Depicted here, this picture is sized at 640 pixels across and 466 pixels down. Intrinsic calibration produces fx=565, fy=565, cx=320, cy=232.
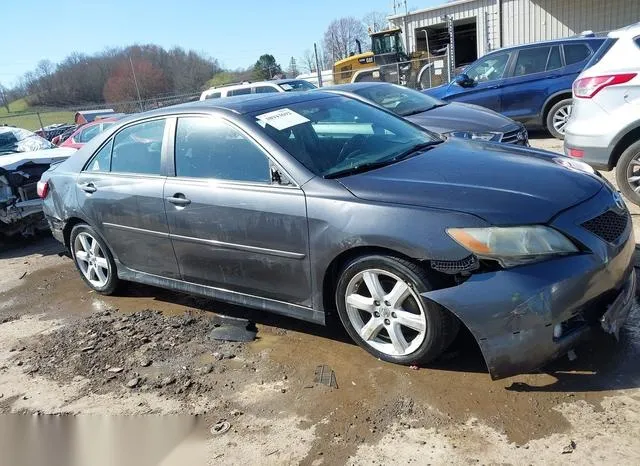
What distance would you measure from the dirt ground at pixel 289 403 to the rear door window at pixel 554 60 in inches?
304

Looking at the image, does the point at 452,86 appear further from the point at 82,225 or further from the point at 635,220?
the point at 82,225

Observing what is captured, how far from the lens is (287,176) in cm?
344

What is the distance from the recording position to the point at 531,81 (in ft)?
33.5

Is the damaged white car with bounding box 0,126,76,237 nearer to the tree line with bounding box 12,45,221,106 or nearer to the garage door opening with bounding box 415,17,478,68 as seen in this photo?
the garage door opening with bounding box 415,17,478,68

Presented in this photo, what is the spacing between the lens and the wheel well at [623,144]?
5.39m

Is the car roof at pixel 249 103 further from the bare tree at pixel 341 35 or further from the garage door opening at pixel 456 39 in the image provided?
the bare tree at pixel 341 35


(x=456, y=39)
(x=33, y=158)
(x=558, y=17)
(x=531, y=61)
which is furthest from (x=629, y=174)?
(x=456, y=39)

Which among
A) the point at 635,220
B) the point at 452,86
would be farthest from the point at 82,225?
the point at 452,86

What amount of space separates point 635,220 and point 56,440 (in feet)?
16.5

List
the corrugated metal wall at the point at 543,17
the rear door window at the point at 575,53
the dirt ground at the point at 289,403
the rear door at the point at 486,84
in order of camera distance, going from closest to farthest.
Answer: the dirt ground at the point at 289,403, the rear door window at the point at 575,53, the rear door at the point at 486,84, the corrugated metal wall at the point at 543,17

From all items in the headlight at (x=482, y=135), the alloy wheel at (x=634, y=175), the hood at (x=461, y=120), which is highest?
the hood at (x=461, y=120)

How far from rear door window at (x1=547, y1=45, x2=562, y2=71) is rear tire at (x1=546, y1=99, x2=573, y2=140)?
0.68 metres

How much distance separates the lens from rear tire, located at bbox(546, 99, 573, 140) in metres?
9.88

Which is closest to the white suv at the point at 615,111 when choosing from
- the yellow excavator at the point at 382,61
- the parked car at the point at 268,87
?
the parked car at the point at 268,87
